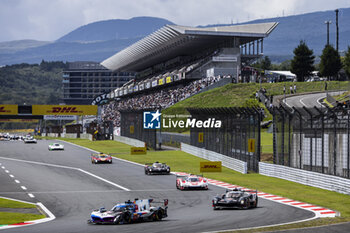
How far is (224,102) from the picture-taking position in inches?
3393

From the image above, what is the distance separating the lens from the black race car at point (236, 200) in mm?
23984

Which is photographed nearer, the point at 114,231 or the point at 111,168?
the point at 114,231

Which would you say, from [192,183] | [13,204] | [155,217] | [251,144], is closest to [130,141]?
[251,144]

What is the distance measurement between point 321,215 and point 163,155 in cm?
4145

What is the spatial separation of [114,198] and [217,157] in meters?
23.5

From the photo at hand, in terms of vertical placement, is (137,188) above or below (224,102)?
below

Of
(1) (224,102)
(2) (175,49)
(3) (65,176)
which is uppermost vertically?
(2) (175,49)

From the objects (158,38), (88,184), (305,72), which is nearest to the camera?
(88,184)

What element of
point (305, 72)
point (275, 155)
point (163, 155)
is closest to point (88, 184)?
point (275, 155)

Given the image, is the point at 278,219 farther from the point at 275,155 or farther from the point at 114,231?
the point at 275,155

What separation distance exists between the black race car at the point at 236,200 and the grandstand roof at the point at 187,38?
7729cm

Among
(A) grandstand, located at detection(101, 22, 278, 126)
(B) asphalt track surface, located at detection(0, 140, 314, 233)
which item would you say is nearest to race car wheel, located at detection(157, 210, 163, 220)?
(B) asphalt track surface, located at detection(0, 140, 314, 233)

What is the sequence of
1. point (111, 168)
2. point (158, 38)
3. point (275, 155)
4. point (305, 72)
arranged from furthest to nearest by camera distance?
point (158, 38) < point (305, 72) < point (111, 168) < point (275, 155)

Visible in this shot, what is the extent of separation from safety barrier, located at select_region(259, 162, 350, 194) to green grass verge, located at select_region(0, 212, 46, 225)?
1445 cm
